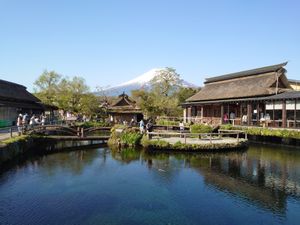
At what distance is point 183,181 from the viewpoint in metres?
15.4

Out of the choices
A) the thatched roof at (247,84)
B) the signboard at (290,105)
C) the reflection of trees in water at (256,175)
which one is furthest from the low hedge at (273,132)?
the thatched roof at (247,84)

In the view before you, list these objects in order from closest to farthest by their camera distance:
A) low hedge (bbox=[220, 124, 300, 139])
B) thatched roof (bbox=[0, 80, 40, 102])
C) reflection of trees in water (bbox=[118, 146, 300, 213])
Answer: reflection of trees in water (bbox=[118, 146, 300, 213]) → low hedge (bbox=[220, 124, 300, 139]) → thatched roof (bbox=[0, 80, 40, 102])

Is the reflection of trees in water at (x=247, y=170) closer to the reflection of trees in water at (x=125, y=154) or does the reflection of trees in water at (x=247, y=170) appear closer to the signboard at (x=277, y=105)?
the reflection of trees in water at (x=125, y=154)

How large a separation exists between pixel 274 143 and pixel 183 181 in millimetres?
18739

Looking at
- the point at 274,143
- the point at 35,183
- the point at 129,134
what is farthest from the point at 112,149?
the point at 274,143

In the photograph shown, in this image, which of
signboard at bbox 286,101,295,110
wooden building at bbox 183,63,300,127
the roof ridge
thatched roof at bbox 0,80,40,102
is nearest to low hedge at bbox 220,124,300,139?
wooden building at bbox 183,63,300,127

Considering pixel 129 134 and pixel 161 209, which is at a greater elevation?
pixel 129 134

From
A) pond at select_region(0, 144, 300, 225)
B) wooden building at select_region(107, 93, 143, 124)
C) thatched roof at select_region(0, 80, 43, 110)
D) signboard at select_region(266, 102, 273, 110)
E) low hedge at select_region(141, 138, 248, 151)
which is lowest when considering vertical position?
pond at select_region(0, 144, 300, 225)

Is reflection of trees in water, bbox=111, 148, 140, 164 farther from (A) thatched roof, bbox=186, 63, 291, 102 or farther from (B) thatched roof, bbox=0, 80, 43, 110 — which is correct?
(A) thatched roof, bbox=186, 63, 291, 102

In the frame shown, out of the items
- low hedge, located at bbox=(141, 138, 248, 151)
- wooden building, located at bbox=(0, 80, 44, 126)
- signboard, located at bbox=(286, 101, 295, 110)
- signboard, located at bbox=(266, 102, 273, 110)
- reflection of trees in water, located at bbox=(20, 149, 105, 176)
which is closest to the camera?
reflection of trees in water, located at bbox=(20, 149, 105, 176)

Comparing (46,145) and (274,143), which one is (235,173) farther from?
(46,145)

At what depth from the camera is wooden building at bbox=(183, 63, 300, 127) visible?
28.9 metres

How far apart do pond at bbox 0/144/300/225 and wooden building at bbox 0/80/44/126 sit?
502 inches

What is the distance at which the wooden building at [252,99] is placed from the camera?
94.8ft
